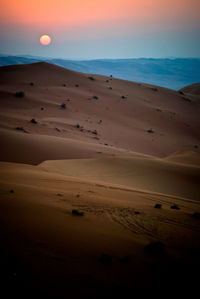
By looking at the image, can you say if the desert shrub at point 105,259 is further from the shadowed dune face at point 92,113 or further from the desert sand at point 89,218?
the shadowed dune face at point 92,113

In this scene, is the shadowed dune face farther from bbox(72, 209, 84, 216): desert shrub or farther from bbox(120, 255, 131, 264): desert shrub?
bbox(120, 255, 131, 264): desert shrub

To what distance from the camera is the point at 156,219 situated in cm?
522

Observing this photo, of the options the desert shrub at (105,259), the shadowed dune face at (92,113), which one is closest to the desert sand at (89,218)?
the desert shrub at (105,259)

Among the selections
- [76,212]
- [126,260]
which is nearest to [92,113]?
[76,212]

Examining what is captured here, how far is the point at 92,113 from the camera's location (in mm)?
24422

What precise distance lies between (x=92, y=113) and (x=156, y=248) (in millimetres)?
21503

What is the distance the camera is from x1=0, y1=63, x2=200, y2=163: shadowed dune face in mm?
16594

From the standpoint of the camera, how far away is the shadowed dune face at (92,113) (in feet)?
54.4

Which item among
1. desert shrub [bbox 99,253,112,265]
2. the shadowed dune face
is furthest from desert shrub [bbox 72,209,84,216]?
the shadowed dune face

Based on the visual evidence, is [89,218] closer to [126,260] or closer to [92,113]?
[126,260]

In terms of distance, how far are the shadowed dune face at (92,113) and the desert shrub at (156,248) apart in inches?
324

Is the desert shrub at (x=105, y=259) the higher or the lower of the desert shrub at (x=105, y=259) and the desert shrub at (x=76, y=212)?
the lower

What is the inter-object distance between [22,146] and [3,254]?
28.7ft

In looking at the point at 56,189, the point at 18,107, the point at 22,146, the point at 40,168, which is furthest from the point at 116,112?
the point at 56,189
